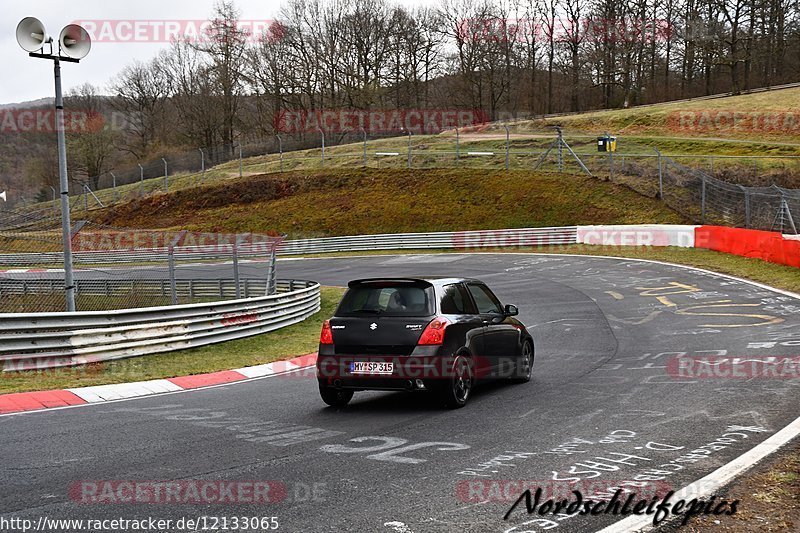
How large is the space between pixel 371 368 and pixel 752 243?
22.1 meters

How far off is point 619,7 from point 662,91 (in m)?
9.49

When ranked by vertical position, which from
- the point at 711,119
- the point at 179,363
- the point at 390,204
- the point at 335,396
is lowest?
the point at 179,363

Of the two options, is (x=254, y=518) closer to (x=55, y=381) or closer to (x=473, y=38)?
(x=55, y=381)

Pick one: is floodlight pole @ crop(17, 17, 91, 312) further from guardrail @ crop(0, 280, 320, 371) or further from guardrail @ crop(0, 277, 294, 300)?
guardrail @ crop(0, 277, 294, 300)

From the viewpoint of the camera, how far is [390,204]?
53.4 metres

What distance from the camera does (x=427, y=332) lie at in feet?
28.8

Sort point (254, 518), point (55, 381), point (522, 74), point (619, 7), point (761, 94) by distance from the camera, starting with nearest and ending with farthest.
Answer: point (254, 518)
point (55, 381)
point (761, 94)
point (619, 7)
point (522, 74)

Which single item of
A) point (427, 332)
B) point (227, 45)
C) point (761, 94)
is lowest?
point (427, 332)

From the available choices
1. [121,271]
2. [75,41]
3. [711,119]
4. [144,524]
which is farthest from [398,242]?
[144,524]

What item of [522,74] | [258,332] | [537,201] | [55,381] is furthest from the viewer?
[522,74]

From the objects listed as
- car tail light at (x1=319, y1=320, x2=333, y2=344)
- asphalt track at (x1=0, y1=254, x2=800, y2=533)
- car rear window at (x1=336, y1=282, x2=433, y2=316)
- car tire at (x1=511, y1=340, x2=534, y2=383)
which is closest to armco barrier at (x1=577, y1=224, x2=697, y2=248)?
asphalt track at (x1=0, y1=254, x2=800, y2=533)

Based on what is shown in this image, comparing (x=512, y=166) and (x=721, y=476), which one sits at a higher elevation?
(x=512, y=166)

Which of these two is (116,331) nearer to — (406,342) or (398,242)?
(406,342)

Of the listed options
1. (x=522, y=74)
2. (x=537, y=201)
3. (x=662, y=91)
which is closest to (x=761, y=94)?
(x=662, y=91)
